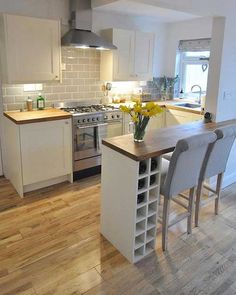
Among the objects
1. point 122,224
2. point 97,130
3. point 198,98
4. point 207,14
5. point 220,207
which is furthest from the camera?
point 198,98

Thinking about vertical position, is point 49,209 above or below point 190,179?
below

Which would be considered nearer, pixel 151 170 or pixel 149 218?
pixel 151 170

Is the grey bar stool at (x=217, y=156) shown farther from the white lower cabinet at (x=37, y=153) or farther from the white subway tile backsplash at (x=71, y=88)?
the white subway tile backsplash at (x=71, y=88)

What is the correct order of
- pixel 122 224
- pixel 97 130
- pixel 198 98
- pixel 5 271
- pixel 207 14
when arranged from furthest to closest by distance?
pixel 198 98 → pixel 97 130 → pixel 207 14 → pixel 122 224 → pixel 5 271

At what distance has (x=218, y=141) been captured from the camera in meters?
2.48

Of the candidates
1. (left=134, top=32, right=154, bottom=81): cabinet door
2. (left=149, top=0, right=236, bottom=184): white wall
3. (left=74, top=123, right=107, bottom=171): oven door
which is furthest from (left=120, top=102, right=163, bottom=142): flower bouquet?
(left=134, top=32, right=154, bottom=81): cabinet door

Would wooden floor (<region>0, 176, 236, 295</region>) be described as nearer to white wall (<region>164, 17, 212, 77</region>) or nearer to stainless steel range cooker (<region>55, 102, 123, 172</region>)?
stainless steel range cooker (<region>55, 102, 123, 172</region>)

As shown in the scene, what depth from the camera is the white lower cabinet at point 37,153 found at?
10.2ft

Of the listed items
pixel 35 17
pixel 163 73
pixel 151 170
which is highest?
pixel 35 17

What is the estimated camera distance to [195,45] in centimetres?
459

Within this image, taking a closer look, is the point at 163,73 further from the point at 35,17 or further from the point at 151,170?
the point at 151,170

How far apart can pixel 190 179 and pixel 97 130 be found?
1.73 m

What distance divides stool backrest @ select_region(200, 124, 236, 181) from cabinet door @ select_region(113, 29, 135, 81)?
2076 millimetres

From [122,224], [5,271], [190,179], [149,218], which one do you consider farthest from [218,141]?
[5,271]
